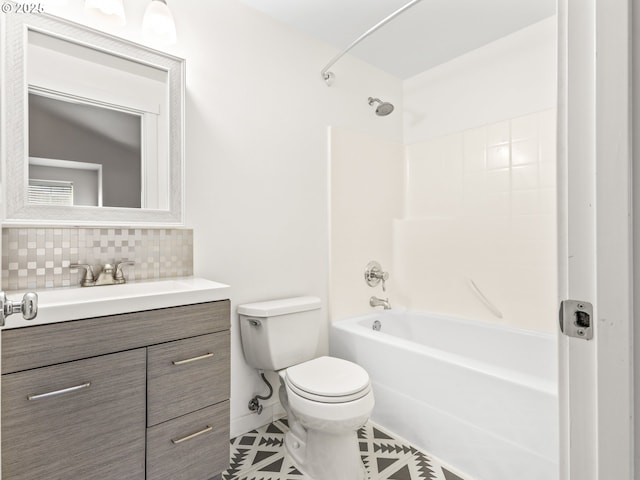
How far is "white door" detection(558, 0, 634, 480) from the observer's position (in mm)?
463

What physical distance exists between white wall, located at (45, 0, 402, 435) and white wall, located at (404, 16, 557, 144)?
643 mm

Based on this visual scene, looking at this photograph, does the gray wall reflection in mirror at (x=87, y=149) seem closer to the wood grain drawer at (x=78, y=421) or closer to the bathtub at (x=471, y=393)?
the wood grain drawer at (x=78, y=421)

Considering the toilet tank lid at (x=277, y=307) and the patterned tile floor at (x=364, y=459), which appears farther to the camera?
the toilet tank lid at (x=277, y=307)

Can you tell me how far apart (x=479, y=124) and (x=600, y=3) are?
206cm

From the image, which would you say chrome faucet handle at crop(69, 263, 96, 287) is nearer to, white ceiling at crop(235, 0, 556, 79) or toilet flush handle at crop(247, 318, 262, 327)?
toilet flush handle at crop(247, 318, 262, 327)

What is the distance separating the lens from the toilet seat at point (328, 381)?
1473mm

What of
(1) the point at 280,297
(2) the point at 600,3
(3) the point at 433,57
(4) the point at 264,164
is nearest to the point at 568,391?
(2) the point at 600,3

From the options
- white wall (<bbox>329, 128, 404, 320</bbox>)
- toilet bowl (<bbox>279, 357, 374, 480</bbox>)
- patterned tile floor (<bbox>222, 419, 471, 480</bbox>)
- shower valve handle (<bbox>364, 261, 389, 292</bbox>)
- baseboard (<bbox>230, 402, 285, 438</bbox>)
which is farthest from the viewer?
shower valve handle (<bbox>364, 261, 389, 292</bbox>)

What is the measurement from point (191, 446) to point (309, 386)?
0.52 meters

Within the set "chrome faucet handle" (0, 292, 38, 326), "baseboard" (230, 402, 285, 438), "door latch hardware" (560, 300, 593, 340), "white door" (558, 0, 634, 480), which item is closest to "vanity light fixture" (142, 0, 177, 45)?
"chrome faucet handle" (0, 292, 38, 326)

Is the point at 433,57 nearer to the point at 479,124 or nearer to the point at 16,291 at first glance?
the point at 479,124

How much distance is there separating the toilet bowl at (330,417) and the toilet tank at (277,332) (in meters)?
0.17

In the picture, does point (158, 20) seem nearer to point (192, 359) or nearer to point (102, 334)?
point (102, 334)

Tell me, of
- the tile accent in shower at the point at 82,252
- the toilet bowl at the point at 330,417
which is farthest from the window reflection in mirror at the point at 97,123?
the toilet bowl at the point at 330,417
